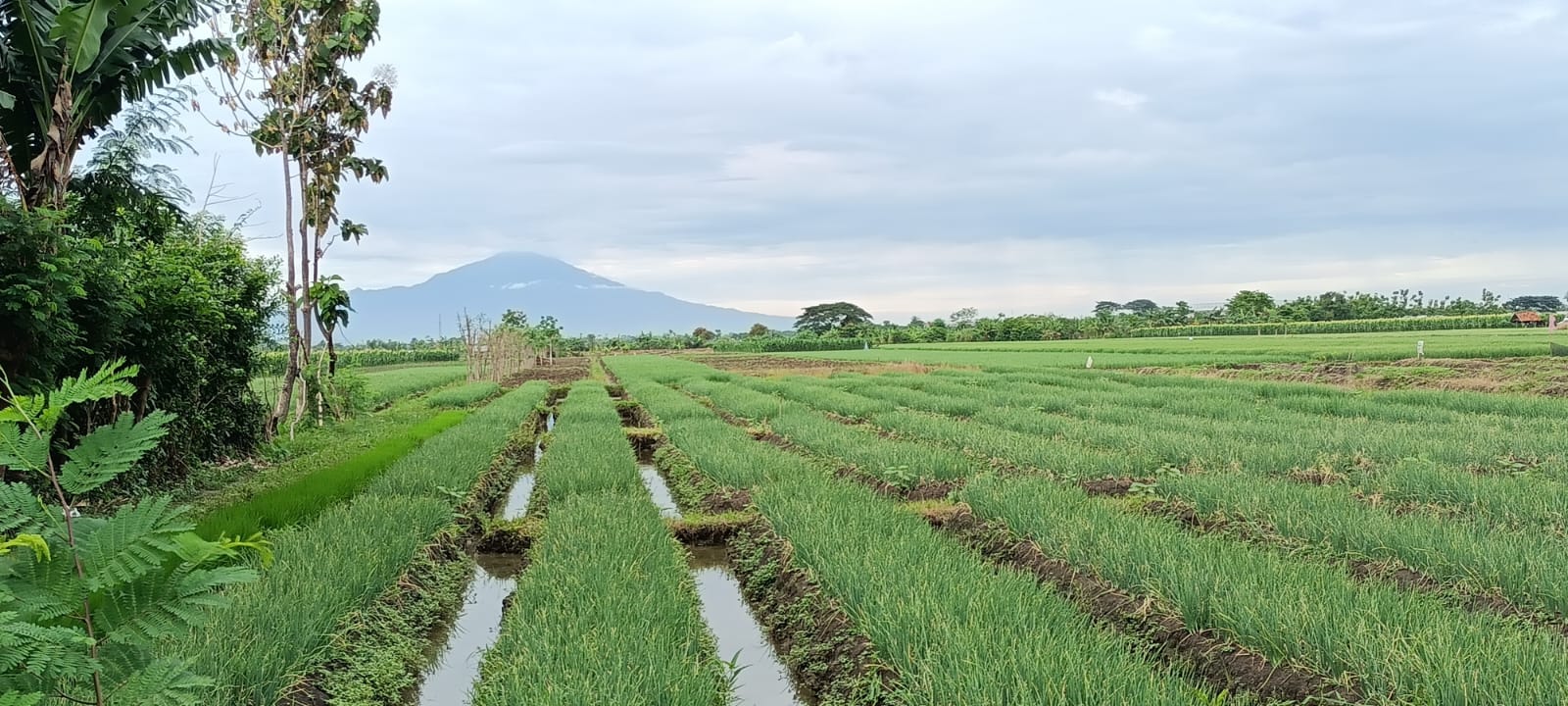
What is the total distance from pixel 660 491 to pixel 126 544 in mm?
6289

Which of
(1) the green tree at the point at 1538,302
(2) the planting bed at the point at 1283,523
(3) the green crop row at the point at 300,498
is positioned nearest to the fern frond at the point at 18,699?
(2) the planting bed at the point at 1283,523

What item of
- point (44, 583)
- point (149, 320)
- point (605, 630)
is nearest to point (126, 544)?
point (44, 583)

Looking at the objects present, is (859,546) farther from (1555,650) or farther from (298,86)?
(298,86)

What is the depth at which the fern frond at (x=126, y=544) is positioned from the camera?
140 cm

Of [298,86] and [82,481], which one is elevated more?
[298,86]

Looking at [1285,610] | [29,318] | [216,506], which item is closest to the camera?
[1285,610]

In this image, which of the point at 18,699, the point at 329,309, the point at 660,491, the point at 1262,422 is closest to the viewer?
the point at 18,699

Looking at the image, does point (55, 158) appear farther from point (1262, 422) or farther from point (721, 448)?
point (1262, 422)

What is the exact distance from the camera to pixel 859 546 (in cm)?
431

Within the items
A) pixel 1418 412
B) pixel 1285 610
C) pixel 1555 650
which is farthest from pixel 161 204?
pixel 1418 412

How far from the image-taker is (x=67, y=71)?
637 centimetres

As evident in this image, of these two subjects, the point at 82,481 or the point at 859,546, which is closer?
the point at 82,481

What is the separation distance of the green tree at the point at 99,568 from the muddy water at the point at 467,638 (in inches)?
85.8

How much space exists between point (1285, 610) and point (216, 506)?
23.5ft
